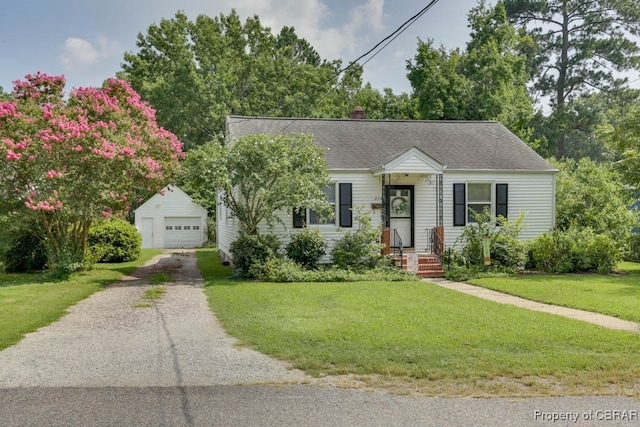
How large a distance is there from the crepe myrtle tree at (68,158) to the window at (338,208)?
464 centimetres

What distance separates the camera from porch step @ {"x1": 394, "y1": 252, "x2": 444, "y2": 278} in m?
15.4

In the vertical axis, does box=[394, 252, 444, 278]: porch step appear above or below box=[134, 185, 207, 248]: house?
below

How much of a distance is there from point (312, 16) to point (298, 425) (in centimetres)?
1130

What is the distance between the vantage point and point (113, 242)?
68.1 feet

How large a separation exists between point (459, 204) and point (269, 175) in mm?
6736

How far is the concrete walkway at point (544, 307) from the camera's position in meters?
8.26

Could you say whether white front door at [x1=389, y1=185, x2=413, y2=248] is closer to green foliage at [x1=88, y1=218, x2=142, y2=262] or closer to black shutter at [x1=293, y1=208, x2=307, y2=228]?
black shutter at [x1=293, y1=208, x2=307, y2=228]

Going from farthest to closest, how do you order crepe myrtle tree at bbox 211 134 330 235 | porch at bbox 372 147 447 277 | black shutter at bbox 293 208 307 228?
1. black shutter at bbox 293 208 307 228
2. porch at bbox 372 147 447 277
3. crepe myrtle tree at bbox 211 134 330 235

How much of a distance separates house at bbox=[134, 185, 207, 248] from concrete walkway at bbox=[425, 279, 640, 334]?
2045cm

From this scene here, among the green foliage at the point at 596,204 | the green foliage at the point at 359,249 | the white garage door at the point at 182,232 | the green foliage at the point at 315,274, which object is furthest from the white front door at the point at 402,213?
the white garage door at the point at 182,232

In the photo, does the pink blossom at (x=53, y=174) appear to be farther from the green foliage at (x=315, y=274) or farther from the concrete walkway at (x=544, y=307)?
the concrete walkway at (x=544, y=307)

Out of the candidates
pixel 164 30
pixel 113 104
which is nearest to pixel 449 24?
pixel 113 104

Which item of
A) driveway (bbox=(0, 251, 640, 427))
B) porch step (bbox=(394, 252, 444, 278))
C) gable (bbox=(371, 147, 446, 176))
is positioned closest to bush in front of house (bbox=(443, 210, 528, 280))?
porch step (bbox=(394, 252, 444, 278))

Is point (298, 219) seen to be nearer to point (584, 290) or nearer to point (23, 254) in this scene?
point (584, 290)
